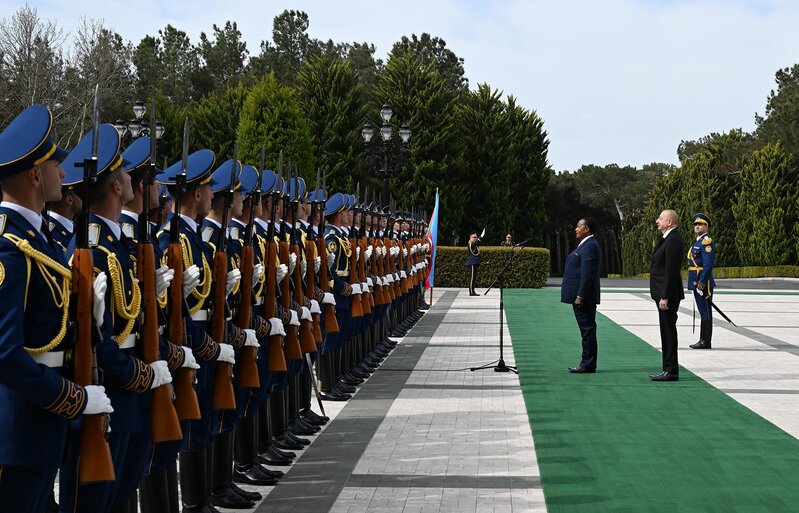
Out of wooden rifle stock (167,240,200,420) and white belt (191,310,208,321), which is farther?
white belt (191,310,208,321)

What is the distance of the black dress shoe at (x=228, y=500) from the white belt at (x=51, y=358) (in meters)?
2.60

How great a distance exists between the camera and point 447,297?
98.6ft

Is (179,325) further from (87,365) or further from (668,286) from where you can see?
(668,286)

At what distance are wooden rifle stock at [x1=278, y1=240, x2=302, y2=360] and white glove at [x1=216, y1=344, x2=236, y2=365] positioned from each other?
186cm

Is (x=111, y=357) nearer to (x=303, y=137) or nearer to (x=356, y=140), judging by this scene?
(x=303, y=137)

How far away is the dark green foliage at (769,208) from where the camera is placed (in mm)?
53062

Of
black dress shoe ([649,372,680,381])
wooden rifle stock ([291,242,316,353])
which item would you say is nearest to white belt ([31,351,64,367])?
wooden rifle stock ([291,242,316,353])

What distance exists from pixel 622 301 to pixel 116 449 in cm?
2522

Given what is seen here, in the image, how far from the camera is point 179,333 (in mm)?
5188

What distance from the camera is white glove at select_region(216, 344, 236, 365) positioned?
5.88 m

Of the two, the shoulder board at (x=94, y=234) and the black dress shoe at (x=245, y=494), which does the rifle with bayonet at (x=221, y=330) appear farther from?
the shoulder board at (x=94, y=234)

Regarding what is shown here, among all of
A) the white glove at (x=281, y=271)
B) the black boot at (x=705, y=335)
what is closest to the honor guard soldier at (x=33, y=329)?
the white glove at (x=281, y=271)

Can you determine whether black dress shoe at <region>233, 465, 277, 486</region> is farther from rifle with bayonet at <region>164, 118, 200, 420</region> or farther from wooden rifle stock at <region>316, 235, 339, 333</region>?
wooden rifle stock at <region>316, 235, 339, 333</region>

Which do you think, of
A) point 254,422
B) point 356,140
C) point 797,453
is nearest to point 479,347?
point 797,453
